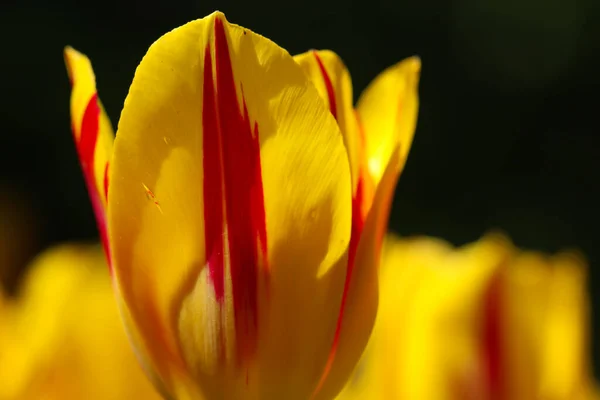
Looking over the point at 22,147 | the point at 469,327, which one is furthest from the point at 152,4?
the point at 469,327

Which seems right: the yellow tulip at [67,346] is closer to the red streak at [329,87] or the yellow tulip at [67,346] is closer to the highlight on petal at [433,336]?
the highlight on petal at [433,336]

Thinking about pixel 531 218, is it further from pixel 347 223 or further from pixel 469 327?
pixel 347 223

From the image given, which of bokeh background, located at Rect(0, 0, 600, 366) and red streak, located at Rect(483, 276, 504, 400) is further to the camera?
bokeh background, located at Rect(0, 0, 600, 366)

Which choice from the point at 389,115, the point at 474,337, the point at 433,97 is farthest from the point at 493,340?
the point at 433,97

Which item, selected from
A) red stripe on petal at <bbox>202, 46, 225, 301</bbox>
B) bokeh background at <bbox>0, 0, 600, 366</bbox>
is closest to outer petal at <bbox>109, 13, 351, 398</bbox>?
red stripe on petal at <bbox>202, 46, 225, 301</bbox>

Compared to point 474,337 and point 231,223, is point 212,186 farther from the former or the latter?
point 474,337

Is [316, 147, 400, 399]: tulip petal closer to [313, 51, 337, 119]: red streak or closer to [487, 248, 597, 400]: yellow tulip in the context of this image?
[313, 51, 337, 119]: red streak
